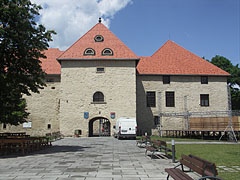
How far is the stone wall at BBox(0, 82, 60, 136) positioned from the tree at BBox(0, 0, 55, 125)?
17611 mm

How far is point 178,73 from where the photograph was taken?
32094 mm

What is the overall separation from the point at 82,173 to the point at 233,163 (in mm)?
5631

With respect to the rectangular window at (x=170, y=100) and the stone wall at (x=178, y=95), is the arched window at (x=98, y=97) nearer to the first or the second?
the stone wall at (x=178, y=95)

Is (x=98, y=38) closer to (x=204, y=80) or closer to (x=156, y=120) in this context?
(x=156, y=120)

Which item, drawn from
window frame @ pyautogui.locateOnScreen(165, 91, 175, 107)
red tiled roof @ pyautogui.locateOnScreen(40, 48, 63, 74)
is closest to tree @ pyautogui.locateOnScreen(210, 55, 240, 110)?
window frame @ pyautogui.locateOnScreen(165, 91, 175, 107)

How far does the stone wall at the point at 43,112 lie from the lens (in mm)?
31359

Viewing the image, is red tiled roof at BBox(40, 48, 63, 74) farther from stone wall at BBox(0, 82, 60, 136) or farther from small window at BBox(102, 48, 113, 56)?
small window at BBox(102, 48, 113, 56)

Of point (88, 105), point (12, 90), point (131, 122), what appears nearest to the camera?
point (12, 90)

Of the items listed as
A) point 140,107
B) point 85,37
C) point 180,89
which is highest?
point 85,37

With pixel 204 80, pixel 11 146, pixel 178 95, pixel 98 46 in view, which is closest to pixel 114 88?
pixel 98 46

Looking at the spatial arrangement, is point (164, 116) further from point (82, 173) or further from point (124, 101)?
point (82, 173)

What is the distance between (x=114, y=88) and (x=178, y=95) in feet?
29.6

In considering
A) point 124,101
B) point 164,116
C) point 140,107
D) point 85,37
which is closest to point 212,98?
point 164,116

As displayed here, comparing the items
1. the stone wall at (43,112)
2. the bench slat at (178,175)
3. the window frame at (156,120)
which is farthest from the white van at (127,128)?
the bench slat at (178,175)
